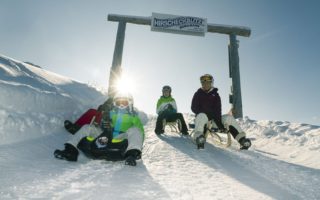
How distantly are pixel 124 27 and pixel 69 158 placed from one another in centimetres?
785

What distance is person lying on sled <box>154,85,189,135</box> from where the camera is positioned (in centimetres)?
774

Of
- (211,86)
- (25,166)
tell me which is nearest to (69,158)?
(25,166)

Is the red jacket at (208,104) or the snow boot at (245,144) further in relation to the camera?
the red jacket at (208,104)

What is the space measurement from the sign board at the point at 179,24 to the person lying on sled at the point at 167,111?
2.97 m

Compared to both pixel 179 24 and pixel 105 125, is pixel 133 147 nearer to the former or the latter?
pixel 105 125

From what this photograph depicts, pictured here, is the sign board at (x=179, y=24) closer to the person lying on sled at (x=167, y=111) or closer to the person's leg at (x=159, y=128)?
the person lying on sled at (x=167, y=111)

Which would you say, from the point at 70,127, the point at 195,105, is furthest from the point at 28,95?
the point at 195,105

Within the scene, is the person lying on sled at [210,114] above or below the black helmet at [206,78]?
below

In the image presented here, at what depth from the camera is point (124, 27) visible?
37.1ft

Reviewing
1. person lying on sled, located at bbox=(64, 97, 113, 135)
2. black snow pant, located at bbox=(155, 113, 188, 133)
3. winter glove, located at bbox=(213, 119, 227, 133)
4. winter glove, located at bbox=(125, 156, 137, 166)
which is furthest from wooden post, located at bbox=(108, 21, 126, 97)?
winter glove, located at bbox=(125, 156, 137, 166)

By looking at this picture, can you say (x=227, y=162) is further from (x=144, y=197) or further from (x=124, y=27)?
(x=124, y=27)

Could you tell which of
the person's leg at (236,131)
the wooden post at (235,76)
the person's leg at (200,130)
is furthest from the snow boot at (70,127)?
the wooden post at (235,76)

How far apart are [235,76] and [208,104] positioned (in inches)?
200

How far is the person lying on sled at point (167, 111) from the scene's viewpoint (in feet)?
25.4
